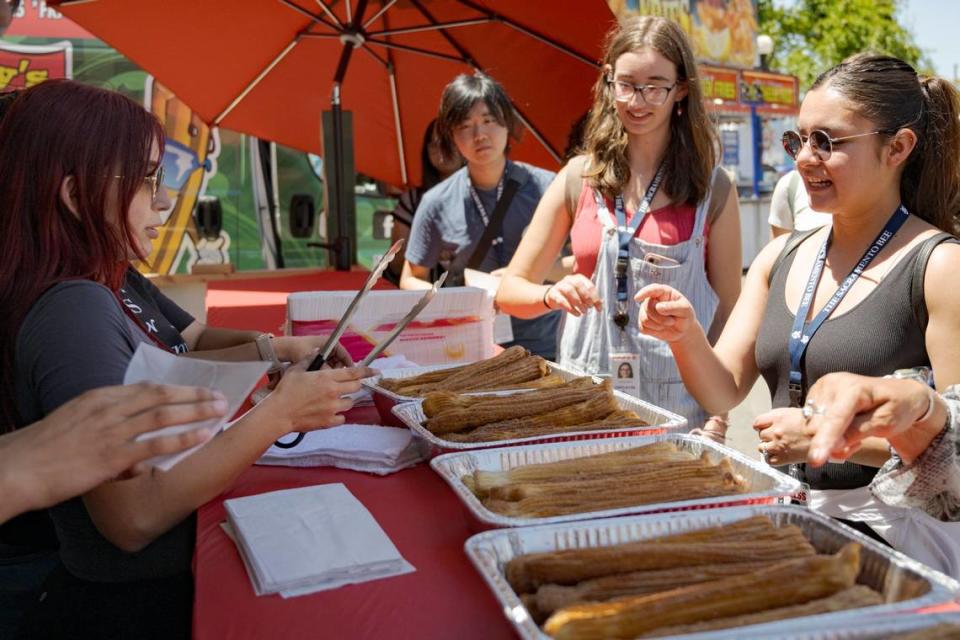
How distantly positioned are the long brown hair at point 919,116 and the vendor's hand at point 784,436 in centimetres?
90

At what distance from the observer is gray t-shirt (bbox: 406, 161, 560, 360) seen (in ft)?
13.3

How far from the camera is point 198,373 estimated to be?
1294 mm

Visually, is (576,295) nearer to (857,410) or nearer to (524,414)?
(524,414)

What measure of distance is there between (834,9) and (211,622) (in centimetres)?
3114

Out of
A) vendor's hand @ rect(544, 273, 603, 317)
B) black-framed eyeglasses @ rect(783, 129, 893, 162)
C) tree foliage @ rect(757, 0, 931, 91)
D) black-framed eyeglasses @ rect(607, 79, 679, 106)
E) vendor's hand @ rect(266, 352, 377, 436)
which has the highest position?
tree foliage @ rect(757, 0, 931, 91)

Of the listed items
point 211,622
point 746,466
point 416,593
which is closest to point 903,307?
point 746,466

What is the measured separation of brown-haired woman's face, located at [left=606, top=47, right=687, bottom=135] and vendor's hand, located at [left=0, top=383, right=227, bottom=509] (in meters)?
2.20

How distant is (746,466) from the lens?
1.76 metres

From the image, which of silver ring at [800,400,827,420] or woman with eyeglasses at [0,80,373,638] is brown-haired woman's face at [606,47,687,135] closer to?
woman with eyeglasses at [0,80,373,638]

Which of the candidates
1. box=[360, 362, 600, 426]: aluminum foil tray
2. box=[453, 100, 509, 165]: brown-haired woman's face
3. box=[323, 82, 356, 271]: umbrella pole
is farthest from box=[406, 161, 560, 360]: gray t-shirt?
box=[323, 82, 356, 271]: umbrella pole

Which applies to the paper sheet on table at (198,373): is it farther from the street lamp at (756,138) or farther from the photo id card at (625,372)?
the street lamp at (756,138)

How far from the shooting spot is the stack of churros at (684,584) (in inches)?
44.4

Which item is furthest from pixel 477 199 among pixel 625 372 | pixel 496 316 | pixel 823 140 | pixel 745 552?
pixel 745 552

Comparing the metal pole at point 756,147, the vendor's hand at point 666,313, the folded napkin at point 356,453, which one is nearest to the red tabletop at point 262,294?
the folded napkin at point 356,453
